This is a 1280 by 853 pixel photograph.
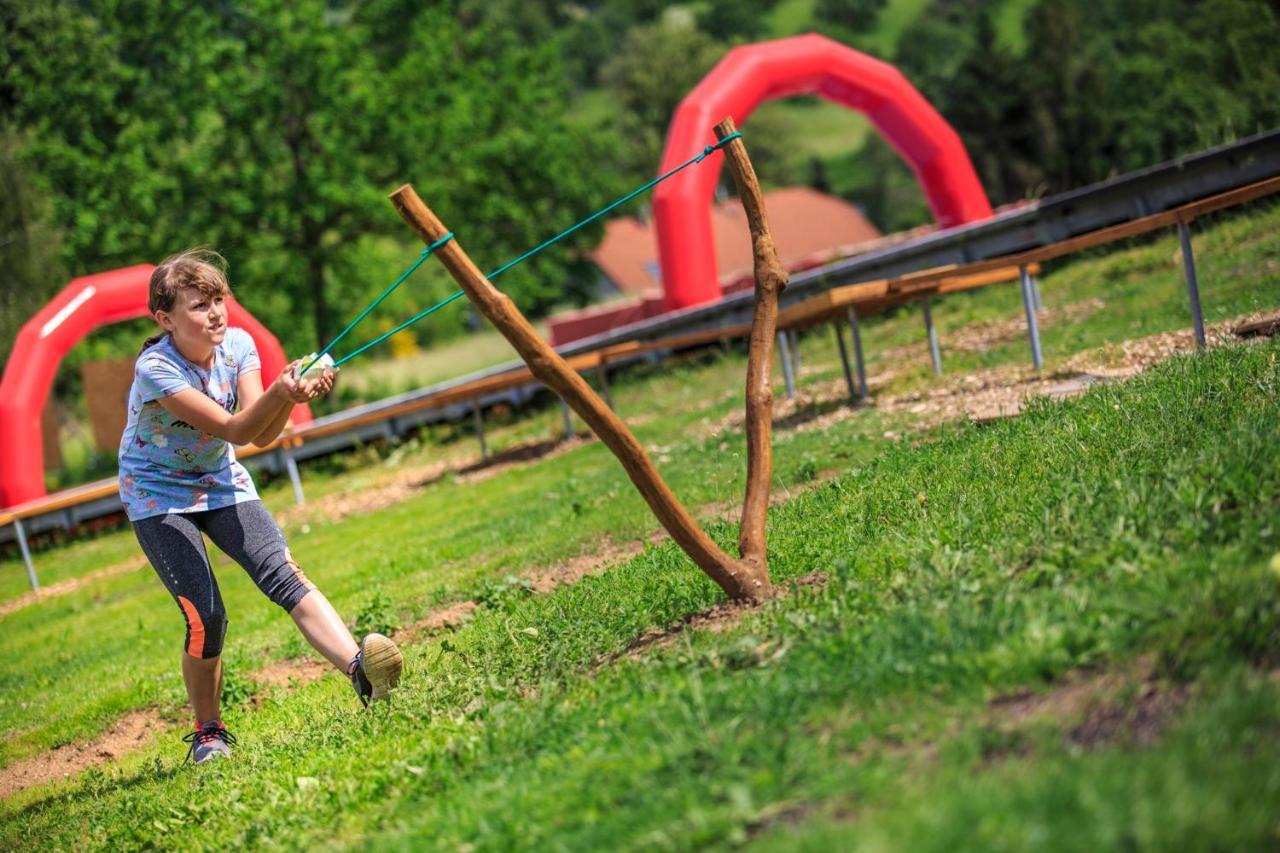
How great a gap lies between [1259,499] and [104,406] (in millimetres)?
20698

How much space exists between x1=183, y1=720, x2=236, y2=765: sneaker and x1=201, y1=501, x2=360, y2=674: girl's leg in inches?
24.9

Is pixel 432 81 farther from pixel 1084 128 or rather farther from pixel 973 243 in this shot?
pixel 1084 128

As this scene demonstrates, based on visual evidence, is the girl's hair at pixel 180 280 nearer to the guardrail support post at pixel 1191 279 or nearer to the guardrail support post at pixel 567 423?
the guardrail support post at pixel 1191 279

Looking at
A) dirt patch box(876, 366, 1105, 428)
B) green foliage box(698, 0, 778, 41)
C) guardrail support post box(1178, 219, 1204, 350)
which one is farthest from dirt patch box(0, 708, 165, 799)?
green foliage box(698, 0, 778, 41)

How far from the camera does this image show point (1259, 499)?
408 cm

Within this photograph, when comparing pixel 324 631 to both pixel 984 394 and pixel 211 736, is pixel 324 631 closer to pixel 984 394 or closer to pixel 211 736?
pixel 211 736

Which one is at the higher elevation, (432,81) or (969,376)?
(432,81)

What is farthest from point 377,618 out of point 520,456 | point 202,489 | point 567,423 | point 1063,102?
point 1063,102

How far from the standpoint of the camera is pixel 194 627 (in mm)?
5195

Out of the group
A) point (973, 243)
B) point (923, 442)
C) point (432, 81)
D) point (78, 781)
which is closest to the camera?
point (78, 781)

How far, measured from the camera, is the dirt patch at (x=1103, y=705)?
9.39 ft

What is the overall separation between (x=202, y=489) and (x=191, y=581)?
0.37m

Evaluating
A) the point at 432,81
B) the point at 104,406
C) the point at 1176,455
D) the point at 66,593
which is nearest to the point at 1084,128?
the point at 432,81

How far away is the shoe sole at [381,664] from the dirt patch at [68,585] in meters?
9.63
